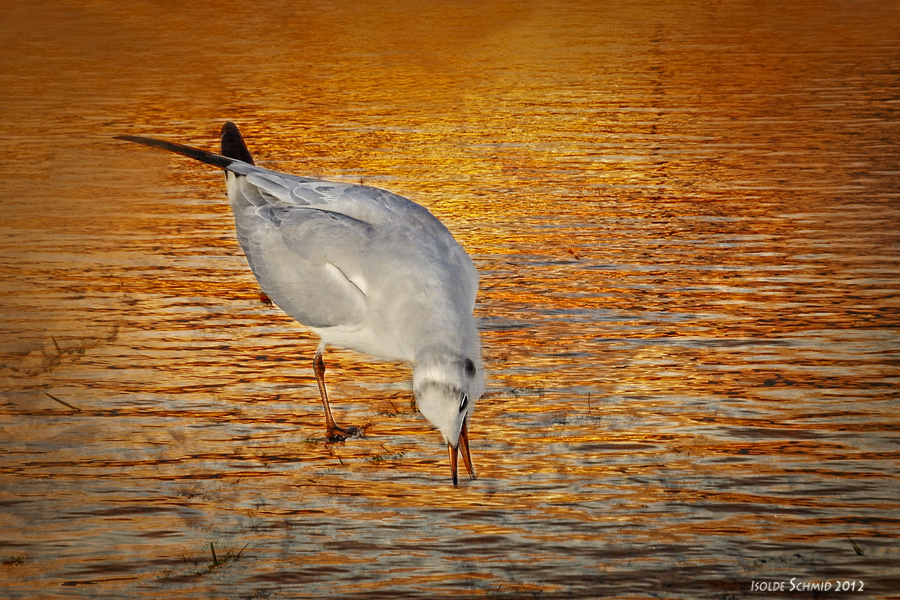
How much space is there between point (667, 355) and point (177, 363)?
1.52 metres

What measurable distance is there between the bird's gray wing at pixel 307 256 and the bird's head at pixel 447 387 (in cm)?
46

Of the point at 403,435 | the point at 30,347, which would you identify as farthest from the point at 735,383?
the point at 30,347

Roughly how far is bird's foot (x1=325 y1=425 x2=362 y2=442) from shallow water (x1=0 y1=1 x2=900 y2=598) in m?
0.03

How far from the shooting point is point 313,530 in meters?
2.41

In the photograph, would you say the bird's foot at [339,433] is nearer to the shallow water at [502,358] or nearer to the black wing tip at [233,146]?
the shallow water at [502,358]

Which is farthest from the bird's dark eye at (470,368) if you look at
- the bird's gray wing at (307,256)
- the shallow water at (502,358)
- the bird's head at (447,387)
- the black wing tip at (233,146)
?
the black wing tip at (233,146)

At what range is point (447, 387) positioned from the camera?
2.36 m

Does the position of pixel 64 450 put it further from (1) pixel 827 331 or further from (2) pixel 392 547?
(1) pixel 827 331

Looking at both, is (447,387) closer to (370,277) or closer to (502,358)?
(370,277)

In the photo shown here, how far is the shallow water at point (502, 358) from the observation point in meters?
2.32

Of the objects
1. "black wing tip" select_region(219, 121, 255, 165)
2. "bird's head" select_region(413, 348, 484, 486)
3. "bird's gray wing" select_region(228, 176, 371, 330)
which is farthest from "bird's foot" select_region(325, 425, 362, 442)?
"black wing tip" select_region(219, 121, 255, 165)

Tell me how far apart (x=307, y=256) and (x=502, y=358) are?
2.35 feet

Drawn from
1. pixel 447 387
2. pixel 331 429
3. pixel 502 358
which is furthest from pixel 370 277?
pixel 502 358

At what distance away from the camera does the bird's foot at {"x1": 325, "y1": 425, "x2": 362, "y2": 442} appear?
112 inches
